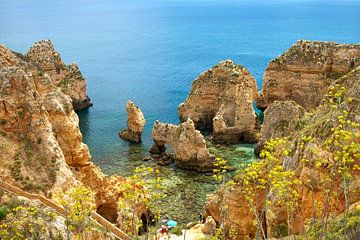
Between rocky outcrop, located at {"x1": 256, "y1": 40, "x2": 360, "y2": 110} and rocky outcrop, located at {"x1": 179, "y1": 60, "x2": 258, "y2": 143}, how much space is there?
4.38 metres

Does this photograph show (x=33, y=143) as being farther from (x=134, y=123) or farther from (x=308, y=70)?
(x=308, y=70)

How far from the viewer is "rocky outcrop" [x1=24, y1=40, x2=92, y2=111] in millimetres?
70312

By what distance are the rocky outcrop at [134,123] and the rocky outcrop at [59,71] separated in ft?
62.1

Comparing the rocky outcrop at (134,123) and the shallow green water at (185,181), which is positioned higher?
the rocky outcrop at (134,123)

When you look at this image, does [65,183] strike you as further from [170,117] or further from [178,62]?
[178,62]

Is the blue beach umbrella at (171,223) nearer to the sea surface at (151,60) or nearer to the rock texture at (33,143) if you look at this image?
the sea surface at (151,60)

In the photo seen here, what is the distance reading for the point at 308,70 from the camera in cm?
6481

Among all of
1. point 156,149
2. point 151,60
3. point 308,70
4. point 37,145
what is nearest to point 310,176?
point 37,145

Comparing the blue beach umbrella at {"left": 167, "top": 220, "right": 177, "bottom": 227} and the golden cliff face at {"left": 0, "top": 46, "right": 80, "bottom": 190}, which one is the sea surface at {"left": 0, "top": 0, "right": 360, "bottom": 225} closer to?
the blue beach umbrella at {"left": 167, "top": 220, "right": 177, "bottom": 227}

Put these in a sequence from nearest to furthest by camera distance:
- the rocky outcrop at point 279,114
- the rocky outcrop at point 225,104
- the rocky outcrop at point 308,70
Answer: the rocky outcrop at point 279,114 < the rocky outcrop at point 225,104 < the rocky outcrop at point 308,70

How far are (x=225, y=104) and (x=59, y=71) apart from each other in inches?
1215

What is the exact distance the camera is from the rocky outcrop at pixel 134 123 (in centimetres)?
5867

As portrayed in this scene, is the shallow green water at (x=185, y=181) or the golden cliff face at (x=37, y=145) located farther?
the shallow green water at (x=185, y=181)

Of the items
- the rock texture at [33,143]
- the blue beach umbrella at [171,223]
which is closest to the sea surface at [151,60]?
the blue beach umbrella at [171,223]
